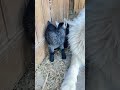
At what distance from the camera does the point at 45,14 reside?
1.22m

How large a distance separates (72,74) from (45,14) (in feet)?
1.23

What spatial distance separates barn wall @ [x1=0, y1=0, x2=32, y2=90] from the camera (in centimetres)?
88

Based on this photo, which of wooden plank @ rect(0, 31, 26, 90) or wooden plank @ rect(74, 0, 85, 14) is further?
wooden plank @ rect(74, 0, 85, 14)

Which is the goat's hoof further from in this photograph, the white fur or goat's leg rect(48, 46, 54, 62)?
goat's leg rect(48, 46, 54, 62)

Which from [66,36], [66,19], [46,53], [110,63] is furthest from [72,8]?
[110,63]

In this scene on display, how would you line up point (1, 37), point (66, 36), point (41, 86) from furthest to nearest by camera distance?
point (66, 36)
point (41, 86)
point (1, 37)

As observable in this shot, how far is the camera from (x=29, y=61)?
113cm

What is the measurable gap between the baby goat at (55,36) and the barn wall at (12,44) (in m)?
0.19

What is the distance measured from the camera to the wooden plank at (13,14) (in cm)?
86

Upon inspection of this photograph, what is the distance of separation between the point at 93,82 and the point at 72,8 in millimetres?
754

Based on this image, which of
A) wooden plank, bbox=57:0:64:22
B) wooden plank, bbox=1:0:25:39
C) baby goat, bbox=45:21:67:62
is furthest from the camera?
wooden plank, bbox=57:0:64:22

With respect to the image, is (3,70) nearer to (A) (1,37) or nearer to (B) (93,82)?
(A) (1,37)

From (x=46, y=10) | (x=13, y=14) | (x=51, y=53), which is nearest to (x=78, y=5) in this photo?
(x=46, y=10)

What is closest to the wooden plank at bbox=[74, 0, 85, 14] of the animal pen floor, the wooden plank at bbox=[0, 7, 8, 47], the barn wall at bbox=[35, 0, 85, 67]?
the barn wall at bbox=[35, 0, 85, 67]
